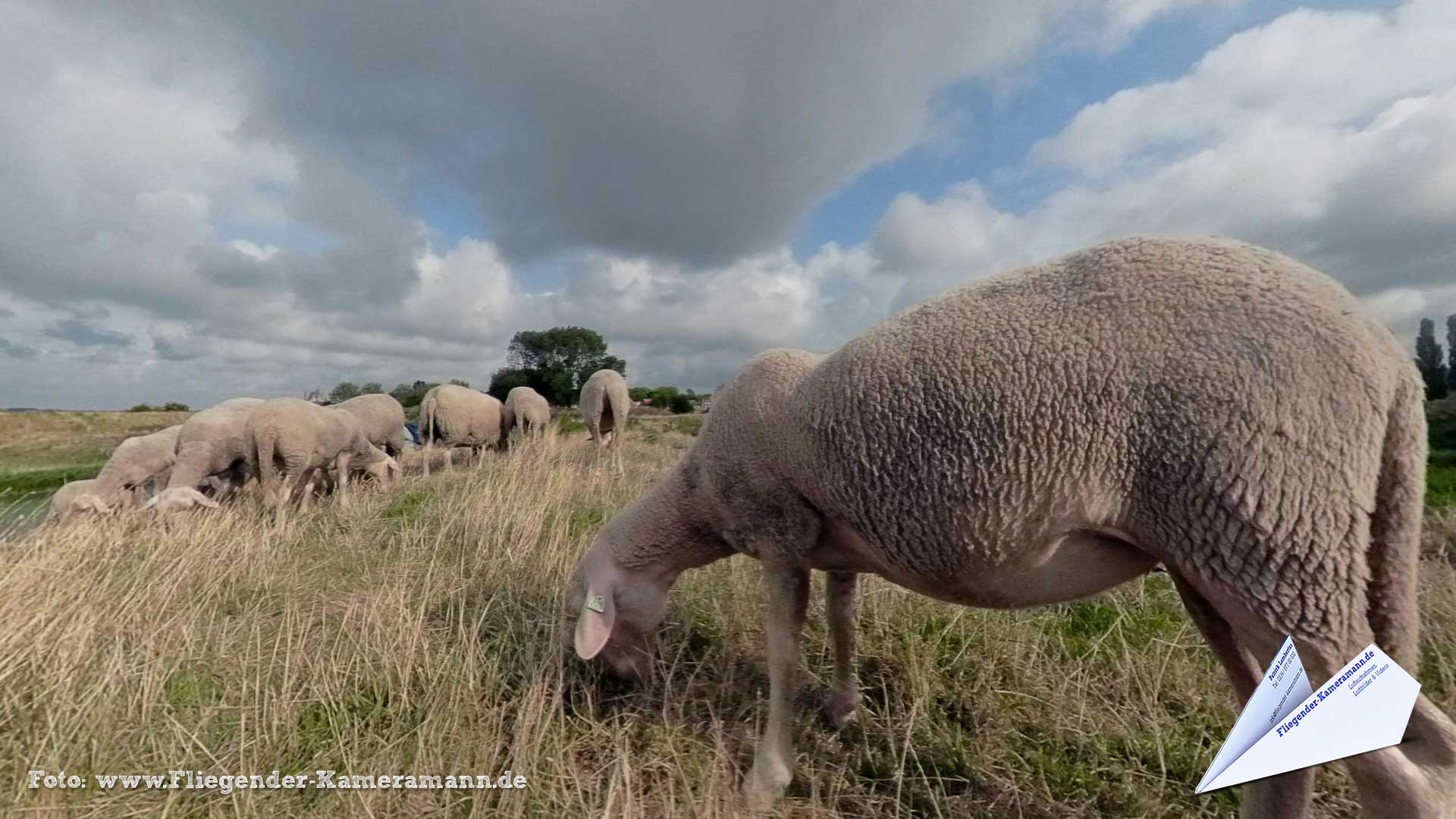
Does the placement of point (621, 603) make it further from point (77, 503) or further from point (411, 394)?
point (411, 394)

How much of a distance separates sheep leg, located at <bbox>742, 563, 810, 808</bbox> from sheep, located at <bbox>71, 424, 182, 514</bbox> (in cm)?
1128

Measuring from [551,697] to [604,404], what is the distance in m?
10.3

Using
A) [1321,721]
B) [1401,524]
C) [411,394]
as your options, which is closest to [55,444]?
[411,394]

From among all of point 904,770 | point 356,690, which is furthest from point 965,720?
point 356,690

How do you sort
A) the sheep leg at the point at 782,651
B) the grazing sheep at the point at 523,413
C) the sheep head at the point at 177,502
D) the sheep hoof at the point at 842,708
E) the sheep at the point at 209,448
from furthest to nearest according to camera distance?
the grazing sheep at the point at 523,413 → the sheep at the point at 209,448 → the sheep head at the point at 177,502 → the sheep hoof at the point at 842,708 → the sheep leg at the point at 782,651

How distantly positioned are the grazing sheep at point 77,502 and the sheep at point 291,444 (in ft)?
5.04

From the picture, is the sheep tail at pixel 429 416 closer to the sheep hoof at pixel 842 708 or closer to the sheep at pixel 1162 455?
the sheep hoof at pixel 842 708

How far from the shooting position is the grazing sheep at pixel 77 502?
712 cm

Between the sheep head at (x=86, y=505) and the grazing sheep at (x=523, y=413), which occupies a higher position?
the grazing sheep at (x=523, y=413)

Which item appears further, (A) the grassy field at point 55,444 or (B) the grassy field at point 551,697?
(A) the grassy field at point 55,444

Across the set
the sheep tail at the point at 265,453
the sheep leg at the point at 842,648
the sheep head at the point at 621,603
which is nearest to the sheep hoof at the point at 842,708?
the sheep leg at the point at 842,648

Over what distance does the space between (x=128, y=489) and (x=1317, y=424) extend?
14026mm

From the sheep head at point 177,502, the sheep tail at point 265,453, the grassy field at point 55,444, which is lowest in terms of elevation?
the grassy field at point 55,444

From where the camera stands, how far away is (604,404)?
1305cm
